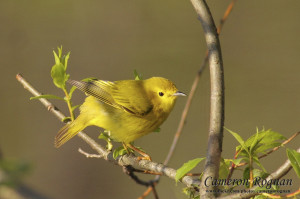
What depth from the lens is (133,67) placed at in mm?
9219

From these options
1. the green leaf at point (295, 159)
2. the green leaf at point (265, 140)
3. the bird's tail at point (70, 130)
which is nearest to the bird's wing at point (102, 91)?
the bird's tail at point (70, 130)

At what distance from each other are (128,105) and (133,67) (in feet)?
19.3

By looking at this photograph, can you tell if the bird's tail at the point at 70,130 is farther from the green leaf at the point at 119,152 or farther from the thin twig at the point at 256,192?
the thin twig at the point at 256,192

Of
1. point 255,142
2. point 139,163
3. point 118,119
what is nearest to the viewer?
point 255,142

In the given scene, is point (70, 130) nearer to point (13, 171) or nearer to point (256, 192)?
point (13, 171)

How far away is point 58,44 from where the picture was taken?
31.6ft

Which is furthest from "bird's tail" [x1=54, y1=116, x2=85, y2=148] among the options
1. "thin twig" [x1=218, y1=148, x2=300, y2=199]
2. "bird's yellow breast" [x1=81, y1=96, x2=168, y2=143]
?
"thin twig" [x1=218, y1=148, x2=300, y2=199]

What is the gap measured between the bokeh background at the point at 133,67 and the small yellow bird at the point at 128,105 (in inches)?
183

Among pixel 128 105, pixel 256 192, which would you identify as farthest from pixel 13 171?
pixel 256 192

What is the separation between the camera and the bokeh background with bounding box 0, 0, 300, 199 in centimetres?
841

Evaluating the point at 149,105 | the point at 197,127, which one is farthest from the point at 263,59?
the point at 149,105

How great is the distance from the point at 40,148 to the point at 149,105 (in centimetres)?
587

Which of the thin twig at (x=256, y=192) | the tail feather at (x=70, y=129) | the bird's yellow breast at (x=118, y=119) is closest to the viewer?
the thin twig at (x=256, y=192)

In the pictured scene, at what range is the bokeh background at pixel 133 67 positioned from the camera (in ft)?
27.6
